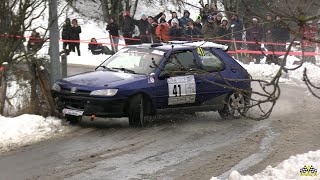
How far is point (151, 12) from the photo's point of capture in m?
39.1

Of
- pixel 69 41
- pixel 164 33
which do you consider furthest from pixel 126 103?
pixel 69 41

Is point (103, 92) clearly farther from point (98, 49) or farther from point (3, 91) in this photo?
point (98, 49)

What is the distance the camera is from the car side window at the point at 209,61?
1118 cm

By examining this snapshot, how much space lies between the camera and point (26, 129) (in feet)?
31.2

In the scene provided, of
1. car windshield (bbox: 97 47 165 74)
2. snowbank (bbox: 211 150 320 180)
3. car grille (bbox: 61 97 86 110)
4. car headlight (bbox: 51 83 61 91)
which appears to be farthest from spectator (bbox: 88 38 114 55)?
snowbank (bbox: 211 150 320 180)

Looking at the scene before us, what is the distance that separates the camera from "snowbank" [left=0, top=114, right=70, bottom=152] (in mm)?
8977

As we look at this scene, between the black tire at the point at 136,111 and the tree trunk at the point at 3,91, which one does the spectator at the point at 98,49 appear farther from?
the black tire at the point at 136,111

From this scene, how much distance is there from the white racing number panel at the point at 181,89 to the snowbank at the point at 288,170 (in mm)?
3637

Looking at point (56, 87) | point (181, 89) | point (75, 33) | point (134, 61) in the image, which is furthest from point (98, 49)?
point (181, 89)

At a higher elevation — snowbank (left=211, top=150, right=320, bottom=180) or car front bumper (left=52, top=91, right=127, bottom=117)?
car front bumper (left=52, top=91, right=127, bottom=117)

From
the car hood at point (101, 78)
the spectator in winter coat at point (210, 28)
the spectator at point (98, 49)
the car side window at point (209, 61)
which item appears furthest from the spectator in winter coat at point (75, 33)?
the car hood at point (101, 78)

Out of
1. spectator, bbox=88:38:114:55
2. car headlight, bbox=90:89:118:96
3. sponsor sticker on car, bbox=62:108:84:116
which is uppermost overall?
spectator, bbox=88:38:114:55

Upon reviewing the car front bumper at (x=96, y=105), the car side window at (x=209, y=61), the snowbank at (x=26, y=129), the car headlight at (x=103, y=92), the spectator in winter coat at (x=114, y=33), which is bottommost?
the snowbank at (x=26, y=129)

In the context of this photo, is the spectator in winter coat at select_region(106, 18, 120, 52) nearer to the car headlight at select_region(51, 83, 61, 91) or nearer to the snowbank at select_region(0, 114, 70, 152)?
the car headlight at select_region(51, 83, 61, 91)
